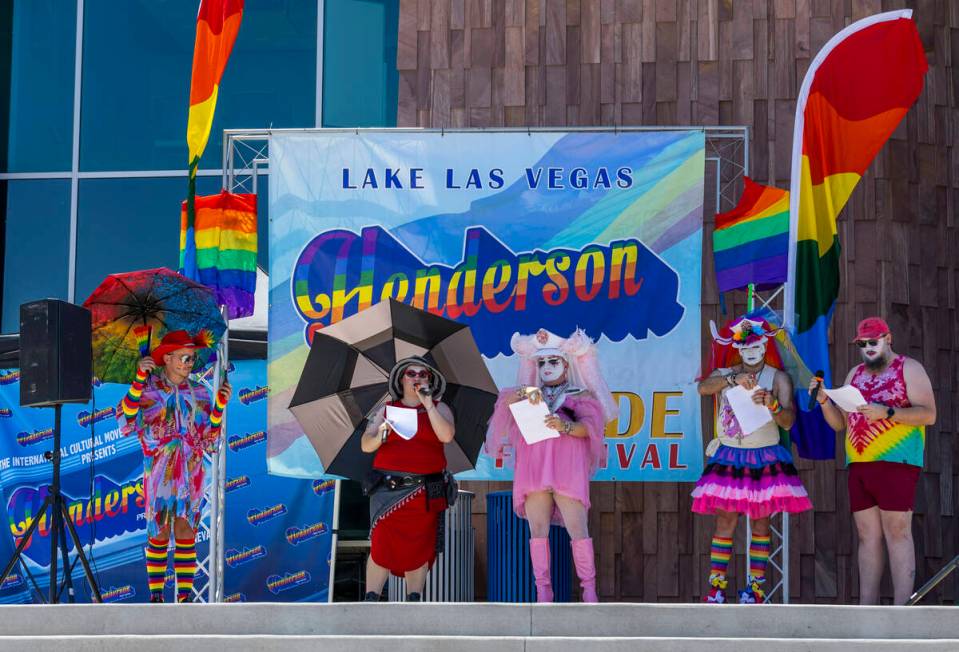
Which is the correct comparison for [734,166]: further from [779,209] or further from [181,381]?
[181,381]

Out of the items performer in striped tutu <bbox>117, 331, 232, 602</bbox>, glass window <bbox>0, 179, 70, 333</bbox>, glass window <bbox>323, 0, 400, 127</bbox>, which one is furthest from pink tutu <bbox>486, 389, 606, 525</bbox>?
glass window <bbox>0, 179, 70, 333</bbox>

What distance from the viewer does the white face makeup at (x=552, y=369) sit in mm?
7051

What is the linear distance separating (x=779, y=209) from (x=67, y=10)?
228 inches

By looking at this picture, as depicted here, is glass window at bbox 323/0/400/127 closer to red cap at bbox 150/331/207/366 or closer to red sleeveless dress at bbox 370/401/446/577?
red cap at bbox 150/331/207/366

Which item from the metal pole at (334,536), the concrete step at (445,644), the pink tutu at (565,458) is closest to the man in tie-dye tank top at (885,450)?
the pink tutu at (565,458)

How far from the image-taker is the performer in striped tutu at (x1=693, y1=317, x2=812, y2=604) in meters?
6.92

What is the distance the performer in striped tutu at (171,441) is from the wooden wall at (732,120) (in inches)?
90.6

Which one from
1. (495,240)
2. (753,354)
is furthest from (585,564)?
(495,240)

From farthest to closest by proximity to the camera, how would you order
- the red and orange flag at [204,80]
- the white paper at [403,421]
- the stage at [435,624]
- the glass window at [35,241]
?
the glass window at [35,241]
the red and orange flag at [204,80]
the white paper at [403,421]
the stage at [435,624]

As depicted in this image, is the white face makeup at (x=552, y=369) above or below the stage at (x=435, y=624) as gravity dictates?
above

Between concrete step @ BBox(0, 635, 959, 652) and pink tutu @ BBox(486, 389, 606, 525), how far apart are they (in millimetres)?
1800

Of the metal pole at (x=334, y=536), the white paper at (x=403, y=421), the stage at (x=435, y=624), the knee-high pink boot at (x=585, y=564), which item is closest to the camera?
the stage at (x=435, y=624)

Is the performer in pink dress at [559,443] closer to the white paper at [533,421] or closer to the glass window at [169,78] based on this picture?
the white paper at [533,421]

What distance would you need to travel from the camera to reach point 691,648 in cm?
498
